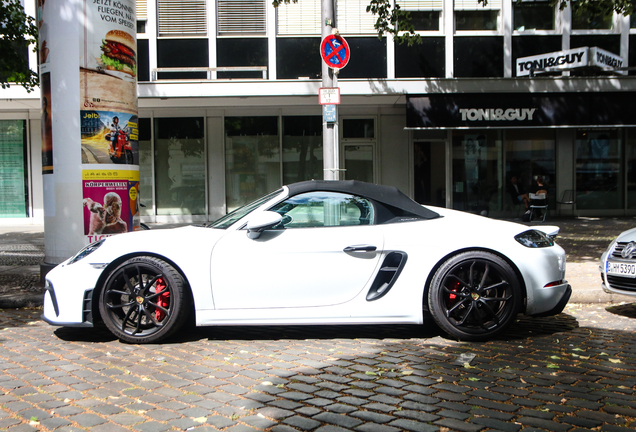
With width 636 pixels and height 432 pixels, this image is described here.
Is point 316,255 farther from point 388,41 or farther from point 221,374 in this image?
point 388,41

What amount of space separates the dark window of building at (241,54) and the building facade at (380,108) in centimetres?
3

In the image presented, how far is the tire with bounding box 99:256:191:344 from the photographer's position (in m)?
4.50

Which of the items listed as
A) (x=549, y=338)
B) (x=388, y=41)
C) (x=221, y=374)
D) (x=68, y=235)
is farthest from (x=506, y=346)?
(x=388, y=41)

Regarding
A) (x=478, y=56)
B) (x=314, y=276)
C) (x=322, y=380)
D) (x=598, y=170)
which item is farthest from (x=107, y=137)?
(x=598, y=170)

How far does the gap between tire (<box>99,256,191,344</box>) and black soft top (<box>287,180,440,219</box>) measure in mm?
1252

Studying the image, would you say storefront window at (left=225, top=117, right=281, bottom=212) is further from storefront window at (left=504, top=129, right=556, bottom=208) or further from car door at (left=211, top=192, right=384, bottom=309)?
car door at (left=211, top=192, right=384, bottom=309)

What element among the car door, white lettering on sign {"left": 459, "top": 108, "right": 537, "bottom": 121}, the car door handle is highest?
white lettering on sign {"left": 459, "top": 108, "right": 537, "bottom": 121}

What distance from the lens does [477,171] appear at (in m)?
16.6

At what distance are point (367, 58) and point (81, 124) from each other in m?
10.1

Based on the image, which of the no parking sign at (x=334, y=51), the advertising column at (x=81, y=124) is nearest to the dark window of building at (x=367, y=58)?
the no parking sign at (x=334, y=51)

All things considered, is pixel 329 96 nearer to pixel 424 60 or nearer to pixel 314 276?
pixel 314 276

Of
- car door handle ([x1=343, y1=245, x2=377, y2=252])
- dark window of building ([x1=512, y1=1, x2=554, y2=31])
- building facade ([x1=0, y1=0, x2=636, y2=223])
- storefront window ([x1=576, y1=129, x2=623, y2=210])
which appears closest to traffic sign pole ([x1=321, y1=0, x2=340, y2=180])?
car door handle ([x1=343, y1=245, x2=377, y2=252])

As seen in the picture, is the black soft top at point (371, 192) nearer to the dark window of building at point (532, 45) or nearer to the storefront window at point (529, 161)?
the dark window of building at point (532, 45)

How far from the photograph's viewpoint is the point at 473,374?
148 inches
